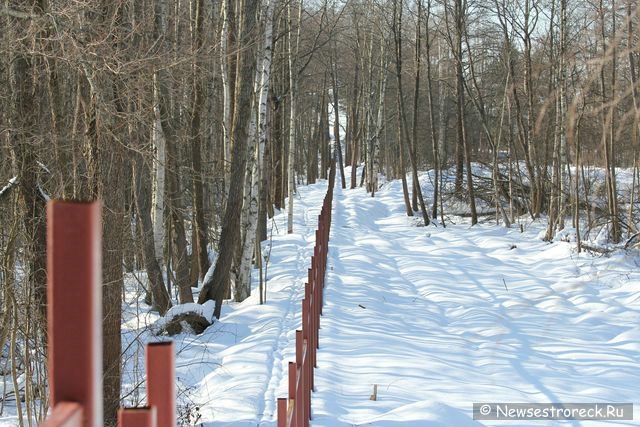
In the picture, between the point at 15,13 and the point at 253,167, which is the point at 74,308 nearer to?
the point at 15,13

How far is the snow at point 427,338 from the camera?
6312 millimetres

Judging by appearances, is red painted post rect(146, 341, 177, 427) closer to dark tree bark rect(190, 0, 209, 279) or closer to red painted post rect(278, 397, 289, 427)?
red painted post rect(278, 397, 289, 427)

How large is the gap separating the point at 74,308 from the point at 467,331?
919 centimetres

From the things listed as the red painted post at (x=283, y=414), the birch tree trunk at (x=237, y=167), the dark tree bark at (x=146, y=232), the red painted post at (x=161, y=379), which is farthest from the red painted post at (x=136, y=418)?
the birch tree trunk at (x=237, y=167)

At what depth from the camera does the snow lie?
6.31 meters

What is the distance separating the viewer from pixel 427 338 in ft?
29.4

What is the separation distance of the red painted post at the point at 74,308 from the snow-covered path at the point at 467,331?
168 cm

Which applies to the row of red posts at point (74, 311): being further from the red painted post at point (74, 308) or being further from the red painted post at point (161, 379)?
the red painted post at point (161, 379)

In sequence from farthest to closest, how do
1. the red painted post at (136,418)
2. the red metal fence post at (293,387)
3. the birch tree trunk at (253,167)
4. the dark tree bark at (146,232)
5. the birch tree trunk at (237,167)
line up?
the birch tree trunk at (253,167) → the birch tree trunk at (237,167) → the dark tree bark at (146,232) → the red metal fence post at (293,387) → the red painted post at (136,418)

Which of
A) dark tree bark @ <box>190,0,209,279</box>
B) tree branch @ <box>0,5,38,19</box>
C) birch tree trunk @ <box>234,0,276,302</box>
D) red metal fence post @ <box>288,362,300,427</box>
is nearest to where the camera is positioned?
red metal fence post @ <box>288,362,300,427</box>

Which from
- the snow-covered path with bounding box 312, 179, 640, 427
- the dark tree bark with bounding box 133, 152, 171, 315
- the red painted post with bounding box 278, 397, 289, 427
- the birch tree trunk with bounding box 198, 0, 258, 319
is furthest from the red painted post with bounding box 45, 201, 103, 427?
the birch tree trunk with bounding box 198, 0, 258, 319

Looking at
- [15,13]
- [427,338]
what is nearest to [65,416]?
[15,13]

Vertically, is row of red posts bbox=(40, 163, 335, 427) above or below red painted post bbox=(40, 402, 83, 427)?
above

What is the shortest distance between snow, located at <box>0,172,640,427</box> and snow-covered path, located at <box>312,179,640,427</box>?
3 cm
